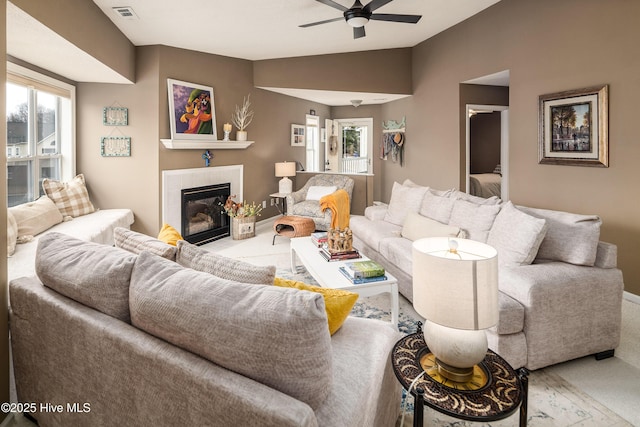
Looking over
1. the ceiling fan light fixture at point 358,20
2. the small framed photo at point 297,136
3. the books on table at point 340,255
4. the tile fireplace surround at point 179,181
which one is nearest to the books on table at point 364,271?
the books on table at point 340,255

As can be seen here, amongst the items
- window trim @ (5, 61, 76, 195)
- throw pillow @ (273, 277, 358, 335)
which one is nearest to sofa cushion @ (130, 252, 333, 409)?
throw pillow @ (273, 277, 358, 335)

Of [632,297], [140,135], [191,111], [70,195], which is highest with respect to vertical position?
[191,111]

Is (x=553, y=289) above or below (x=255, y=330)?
below

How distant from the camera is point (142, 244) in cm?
183

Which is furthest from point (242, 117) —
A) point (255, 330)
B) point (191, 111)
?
point (255, 330)

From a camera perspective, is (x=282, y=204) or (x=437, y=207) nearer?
(x=437, y=207)

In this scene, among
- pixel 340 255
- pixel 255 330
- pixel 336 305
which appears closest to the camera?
pixel 255 330

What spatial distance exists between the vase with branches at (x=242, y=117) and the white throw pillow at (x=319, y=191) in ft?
4.55

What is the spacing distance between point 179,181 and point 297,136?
302cm

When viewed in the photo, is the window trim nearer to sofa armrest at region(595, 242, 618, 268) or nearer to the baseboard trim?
sofa armrest at region(595, 242, 618, 268)

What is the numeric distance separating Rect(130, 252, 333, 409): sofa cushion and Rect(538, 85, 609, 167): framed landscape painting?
3.68 m

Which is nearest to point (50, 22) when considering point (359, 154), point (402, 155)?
point (402, 155)

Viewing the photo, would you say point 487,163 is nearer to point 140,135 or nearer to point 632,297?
point 632,297

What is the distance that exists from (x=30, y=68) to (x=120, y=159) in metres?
1.39
